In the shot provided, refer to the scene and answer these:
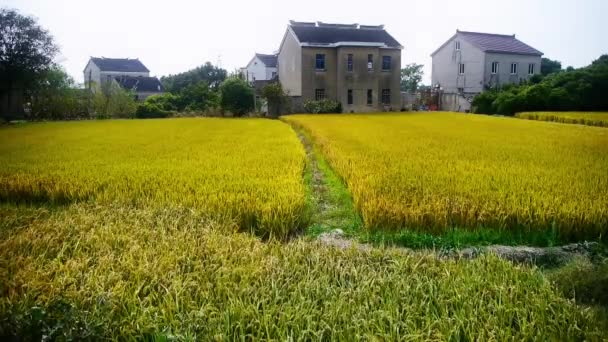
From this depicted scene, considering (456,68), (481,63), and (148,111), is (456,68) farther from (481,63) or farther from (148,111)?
(148,111)

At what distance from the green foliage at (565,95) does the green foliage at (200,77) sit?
3447cm

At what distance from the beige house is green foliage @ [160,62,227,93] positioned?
1969 centimetres

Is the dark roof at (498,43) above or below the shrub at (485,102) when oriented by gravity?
above

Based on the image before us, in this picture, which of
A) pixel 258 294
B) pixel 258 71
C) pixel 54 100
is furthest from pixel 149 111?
pixel 258 294

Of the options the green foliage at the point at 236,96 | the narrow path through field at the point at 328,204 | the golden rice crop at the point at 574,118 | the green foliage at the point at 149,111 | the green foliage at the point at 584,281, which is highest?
the green foliage at the point at 236,96

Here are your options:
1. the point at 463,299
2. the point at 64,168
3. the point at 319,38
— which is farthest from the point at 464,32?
the point at 463,299

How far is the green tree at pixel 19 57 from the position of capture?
23692mm

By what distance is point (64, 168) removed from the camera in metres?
8.59

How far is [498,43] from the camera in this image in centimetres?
4162

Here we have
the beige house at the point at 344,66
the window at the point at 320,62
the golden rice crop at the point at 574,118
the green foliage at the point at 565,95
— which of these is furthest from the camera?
the window at the point at 320,62

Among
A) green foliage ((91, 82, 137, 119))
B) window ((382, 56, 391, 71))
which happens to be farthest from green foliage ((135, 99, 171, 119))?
window ((382, 56, 391, 71))

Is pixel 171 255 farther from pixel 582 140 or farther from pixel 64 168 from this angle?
pixel 582 140

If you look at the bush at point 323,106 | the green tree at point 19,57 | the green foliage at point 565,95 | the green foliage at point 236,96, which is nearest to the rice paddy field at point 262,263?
the green tree at point 19,57

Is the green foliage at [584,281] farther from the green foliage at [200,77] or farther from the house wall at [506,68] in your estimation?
the green foliage at [200,77]
